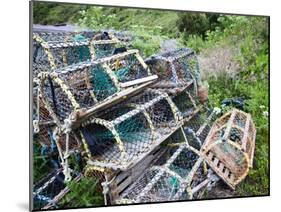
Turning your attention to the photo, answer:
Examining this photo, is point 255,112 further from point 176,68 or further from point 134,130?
point 134,130

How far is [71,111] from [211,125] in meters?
1.11

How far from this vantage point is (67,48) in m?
3.65

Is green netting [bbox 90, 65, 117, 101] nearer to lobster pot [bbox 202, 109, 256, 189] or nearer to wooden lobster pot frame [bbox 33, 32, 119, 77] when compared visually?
wooden lobster pot frame [bbox 33, 32, 119, 77]

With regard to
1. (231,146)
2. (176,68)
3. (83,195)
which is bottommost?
(83,195)

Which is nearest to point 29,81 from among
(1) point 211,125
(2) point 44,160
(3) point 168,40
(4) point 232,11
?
(2) point 44,160

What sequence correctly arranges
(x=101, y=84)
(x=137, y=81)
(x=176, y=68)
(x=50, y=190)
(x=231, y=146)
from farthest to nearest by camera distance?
(x=231, y=146), (x=176, y=68), (x=137, y=81), (x=101, y=84), (x=50, y=190)

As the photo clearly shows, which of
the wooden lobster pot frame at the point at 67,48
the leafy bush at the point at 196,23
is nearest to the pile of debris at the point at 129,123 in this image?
the wooden lobster pot frame at the point at 67,48

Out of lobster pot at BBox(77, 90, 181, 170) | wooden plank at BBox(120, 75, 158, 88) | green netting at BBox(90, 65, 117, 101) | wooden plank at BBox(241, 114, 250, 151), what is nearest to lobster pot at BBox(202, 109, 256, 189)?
wooden plank at BBox(241, 114, 250, 151)

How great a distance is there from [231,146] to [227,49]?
29.5 inches

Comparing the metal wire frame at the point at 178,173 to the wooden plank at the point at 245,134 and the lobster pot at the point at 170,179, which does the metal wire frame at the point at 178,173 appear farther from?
the wooden plank at the point at 245,134

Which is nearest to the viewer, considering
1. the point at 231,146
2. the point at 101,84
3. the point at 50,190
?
the point at 50,190

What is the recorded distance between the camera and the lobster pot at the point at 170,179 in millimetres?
3766

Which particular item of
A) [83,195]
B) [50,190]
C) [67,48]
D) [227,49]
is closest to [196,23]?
[227,49]

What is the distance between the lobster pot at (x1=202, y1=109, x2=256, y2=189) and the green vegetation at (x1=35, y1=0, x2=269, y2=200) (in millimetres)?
64
